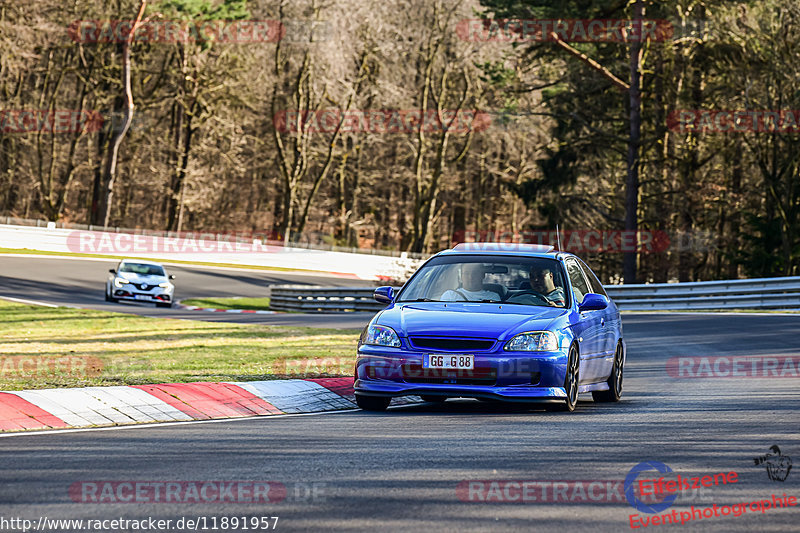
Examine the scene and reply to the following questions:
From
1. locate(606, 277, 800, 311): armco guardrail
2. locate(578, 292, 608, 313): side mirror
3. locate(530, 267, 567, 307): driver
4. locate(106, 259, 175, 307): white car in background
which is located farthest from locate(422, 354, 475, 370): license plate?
locate(106, 259, 175, 307): white car in background

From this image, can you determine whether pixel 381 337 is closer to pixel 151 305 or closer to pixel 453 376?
pixel 453 376

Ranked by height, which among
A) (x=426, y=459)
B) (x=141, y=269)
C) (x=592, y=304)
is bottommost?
(x=426, y=459)

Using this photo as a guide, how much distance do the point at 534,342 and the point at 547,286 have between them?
1.30 m

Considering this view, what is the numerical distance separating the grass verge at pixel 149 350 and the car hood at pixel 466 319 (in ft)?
8.40

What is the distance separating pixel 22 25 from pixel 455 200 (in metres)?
32.5

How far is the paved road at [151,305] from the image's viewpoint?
28.5 m

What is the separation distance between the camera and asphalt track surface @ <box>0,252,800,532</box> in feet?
18.3

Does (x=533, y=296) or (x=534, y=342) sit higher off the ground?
(x=533, y=296)

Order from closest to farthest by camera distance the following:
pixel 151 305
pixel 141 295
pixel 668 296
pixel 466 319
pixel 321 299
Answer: pixel 466 319
pixel 668 296
pixel 141 295
pixel 151 305
pixel 321 299

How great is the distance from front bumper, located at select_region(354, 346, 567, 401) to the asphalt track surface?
24cm

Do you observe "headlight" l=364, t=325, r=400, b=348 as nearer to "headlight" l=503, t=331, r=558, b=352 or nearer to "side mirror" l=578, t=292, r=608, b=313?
"headlight" l=503, t=331, r=558, b=352

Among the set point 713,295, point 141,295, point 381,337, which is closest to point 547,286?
point 381,337

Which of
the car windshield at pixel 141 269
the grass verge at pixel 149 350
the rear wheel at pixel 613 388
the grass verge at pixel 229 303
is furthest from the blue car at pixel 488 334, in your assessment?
the grass verge at pixel 229 303

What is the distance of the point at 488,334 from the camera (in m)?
9.99
